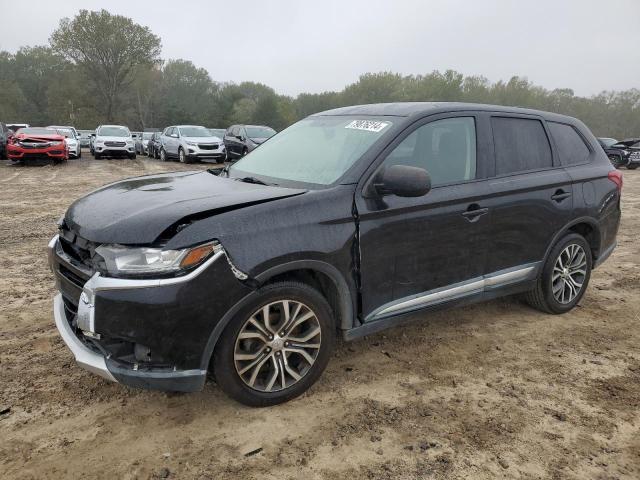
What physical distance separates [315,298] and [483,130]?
192 cm

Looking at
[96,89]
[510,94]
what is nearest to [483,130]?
[96,89]

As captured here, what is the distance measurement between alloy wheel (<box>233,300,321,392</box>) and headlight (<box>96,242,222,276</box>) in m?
Result: 0.47

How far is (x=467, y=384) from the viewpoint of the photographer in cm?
321

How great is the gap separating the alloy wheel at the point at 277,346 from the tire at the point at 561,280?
91.3 inches

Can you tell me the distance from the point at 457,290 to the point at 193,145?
57.8 ft

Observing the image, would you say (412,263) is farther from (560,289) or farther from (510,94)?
(510,94)

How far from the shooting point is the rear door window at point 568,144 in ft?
13.9

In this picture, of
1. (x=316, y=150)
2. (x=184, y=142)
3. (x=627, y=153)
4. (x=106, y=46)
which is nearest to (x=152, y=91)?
(x=106, y=46)

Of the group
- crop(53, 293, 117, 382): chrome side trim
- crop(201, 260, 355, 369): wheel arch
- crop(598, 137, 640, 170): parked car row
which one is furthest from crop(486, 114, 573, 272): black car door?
crop(598, 137, 640, 170): parked car row

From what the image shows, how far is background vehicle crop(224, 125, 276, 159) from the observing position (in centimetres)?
1889

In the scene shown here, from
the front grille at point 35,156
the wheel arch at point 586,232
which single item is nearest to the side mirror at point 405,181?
the wheel arch at point 586,232

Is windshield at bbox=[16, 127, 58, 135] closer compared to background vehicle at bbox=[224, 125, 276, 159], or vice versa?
windshield at bbox=[16, 127, 58, 135]

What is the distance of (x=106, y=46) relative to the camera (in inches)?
1940

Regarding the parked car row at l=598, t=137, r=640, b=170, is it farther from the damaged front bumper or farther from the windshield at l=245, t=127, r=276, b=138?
the damaged front bumper
